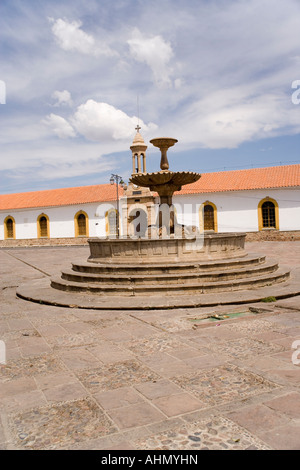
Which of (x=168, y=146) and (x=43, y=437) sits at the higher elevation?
(x=168, y=146)

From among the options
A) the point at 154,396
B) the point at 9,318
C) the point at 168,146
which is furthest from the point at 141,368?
the point at 168,146

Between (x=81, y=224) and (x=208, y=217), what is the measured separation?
10.3 m

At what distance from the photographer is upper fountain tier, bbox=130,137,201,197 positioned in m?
9.90

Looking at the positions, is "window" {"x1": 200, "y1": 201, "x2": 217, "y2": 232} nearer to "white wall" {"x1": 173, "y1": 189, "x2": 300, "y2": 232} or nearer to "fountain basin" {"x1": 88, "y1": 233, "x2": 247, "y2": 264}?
"white wall" {"x1": 173, "y1": 189, "x2": 300, "y2": 232}

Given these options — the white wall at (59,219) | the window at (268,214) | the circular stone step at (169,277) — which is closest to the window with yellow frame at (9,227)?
the white wall at (59,219)

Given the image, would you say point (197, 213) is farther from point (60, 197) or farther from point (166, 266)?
point (166, 266)

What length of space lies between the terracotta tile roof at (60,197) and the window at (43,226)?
1.02 m

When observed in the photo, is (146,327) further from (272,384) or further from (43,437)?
(43,437)

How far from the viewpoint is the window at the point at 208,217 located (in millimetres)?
26422

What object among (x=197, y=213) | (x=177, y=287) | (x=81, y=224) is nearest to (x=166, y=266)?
(x=177, y=287)

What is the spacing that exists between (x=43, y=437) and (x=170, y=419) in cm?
91

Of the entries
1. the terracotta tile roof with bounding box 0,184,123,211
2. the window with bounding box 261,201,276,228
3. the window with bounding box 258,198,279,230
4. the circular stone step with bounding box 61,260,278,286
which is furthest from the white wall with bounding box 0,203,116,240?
the circular stone step with bounding box 61,260,278,286

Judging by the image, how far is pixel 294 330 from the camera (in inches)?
193

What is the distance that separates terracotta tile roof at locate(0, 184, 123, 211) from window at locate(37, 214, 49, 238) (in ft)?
3.34
